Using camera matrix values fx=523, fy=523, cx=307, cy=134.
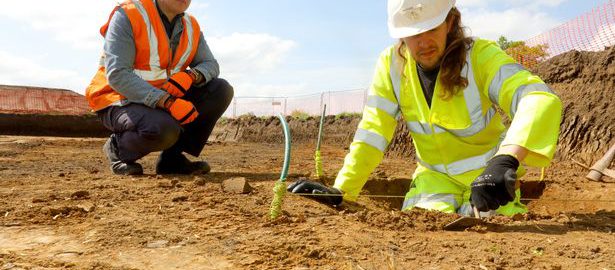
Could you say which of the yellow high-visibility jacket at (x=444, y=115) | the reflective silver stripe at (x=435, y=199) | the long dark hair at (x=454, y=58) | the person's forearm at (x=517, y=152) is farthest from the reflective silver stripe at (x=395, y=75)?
the person's forearm at (x=517, y=152)

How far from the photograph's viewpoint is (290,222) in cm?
236

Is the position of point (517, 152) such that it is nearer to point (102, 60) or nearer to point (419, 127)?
point (419, 127)

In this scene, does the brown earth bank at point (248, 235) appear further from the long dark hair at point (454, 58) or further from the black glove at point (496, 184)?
the long dark hair at point (454, 58)

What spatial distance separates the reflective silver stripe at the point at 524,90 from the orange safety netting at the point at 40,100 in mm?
15138

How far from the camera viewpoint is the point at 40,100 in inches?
653

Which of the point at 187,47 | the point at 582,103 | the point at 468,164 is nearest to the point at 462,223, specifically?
the point at 468,164

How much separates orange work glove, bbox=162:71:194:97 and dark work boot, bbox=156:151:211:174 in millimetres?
579

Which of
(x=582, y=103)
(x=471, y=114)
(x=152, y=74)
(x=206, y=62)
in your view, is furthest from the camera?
(x=582, y=103)

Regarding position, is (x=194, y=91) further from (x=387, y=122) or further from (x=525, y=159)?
(x=525, y=159)

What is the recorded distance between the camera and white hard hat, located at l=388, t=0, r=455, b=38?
103 inches

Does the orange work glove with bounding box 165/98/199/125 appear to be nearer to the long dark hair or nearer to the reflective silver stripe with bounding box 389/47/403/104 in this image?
the reflective silver stripe with bounding box 389/47/403/104

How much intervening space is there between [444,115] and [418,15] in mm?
578

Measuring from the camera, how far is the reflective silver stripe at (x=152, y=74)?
3.92 m

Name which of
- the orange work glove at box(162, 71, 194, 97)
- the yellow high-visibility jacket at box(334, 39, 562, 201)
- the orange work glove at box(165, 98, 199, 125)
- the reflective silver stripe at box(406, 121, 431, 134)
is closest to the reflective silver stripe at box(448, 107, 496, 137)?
the yellow high-visibility jacket at box(334, 39, 562, 201)
